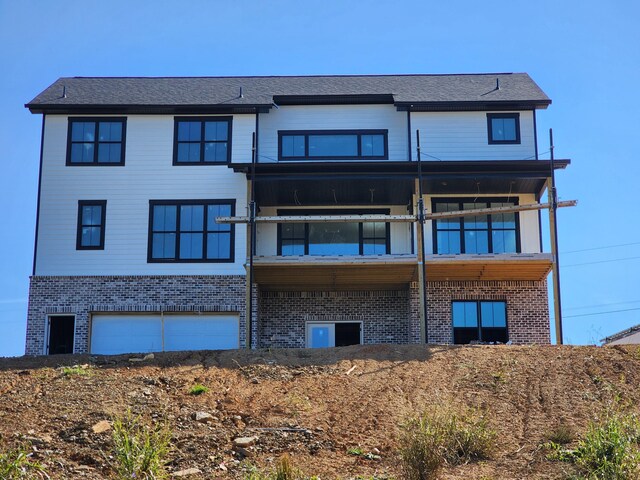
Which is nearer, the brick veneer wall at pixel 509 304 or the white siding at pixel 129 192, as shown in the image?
the white siding at pixel 129 192

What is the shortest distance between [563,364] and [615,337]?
50.1 feet

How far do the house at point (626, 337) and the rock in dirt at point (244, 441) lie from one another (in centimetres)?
2074

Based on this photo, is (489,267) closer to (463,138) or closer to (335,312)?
(463,138)

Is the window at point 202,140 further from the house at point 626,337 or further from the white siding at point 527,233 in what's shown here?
the house at point 626,337

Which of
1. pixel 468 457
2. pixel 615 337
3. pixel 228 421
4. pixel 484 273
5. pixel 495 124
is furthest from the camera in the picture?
pixel 615 337

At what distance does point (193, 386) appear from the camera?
19.5 m

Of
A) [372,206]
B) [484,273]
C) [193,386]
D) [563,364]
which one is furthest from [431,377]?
[372,206]

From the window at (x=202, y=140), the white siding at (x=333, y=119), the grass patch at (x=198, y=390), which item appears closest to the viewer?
the grass patch at (x=198, y=390)

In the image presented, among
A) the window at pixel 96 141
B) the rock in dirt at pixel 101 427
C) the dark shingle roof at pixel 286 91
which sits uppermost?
the dark shingle roof at pixel 286 91

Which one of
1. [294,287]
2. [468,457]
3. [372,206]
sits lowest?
[468,457]

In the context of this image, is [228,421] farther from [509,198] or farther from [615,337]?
[615,337]

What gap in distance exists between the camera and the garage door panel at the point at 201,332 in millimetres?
29391

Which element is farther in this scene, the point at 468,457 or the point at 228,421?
the point at 228,421

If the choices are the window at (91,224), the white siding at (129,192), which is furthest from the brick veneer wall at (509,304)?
the window at (91,224)
